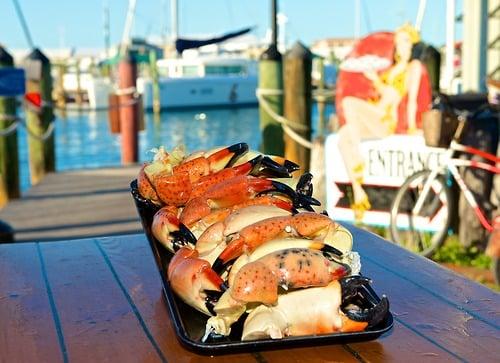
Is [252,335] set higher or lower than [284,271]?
lower

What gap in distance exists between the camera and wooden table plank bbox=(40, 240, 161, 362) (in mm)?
1713

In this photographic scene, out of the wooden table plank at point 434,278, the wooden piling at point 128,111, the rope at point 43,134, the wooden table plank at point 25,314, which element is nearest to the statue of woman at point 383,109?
the wooden table plank at point 434,278

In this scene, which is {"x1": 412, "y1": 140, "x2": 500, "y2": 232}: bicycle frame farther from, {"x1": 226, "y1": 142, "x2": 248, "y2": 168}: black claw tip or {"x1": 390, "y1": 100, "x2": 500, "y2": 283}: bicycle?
{"x1": 226, "y1": 142, "x2": 248, "y2": 168}: black claw tip

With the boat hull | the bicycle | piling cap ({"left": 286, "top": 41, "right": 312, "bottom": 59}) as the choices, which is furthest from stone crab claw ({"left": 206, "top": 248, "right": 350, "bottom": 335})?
the boat hull

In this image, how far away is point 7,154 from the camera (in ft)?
29.0

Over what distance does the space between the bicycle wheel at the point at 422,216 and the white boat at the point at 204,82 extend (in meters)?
36.5

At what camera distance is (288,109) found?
780 centimetres

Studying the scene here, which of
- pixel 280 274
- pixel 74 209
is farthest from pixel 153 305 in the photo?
pixel 74 209

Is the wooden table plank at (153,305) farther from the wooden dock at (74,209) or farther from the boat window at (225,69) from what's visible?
the boat window at (225,69)

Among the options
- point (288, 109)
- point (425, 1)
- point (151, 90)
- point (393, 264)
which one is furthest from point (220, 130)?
point (393, 264)

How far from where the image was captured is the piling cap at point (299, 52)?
7.68 meters

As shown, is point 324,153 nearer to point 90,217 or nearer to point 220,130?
point 90,217

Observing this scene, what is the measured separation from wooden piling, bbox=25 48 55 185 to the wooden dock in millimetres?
259

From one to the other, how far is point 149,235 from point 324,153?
479 centimetres
